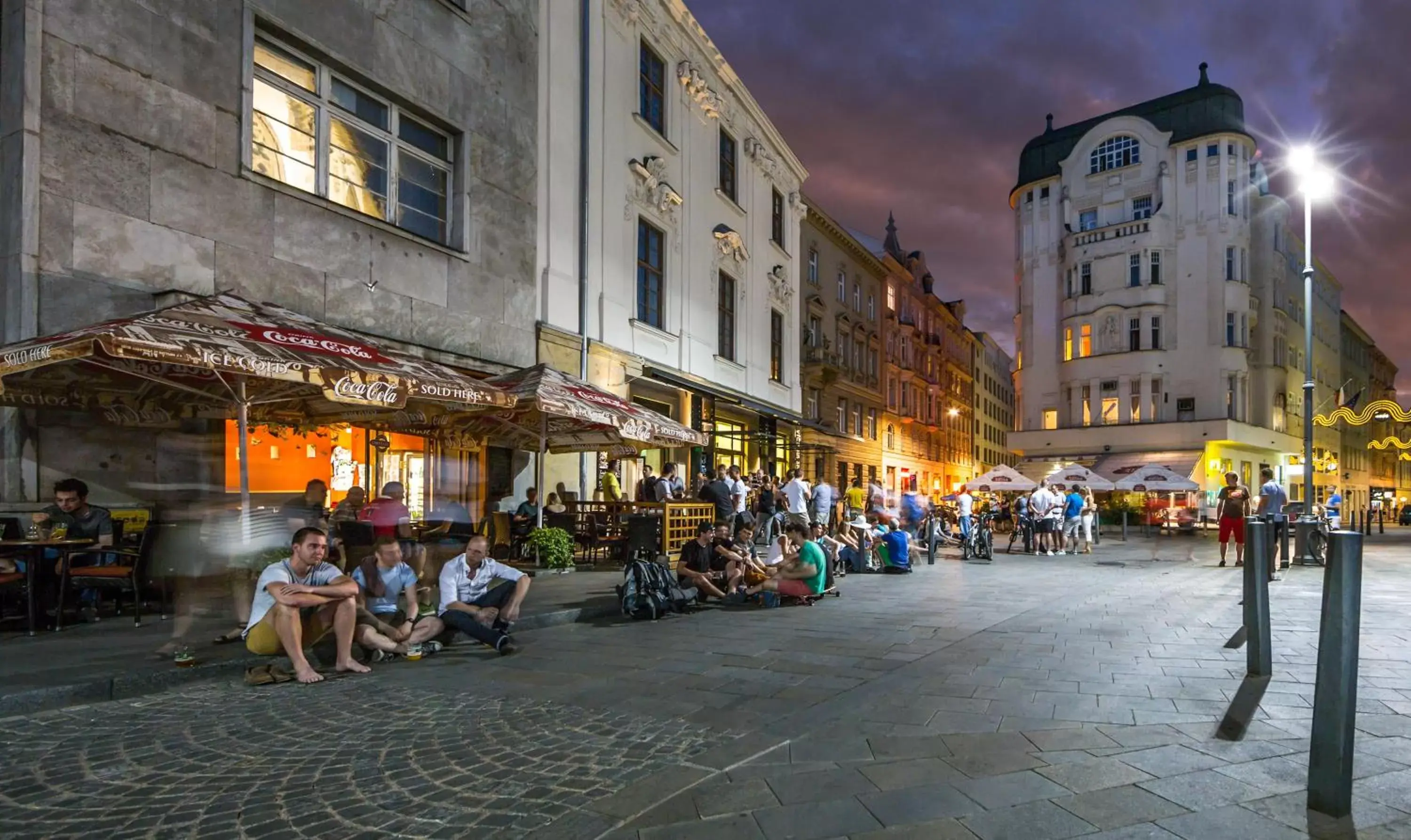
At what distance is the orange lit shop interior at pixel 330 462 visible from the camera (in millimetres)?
11805

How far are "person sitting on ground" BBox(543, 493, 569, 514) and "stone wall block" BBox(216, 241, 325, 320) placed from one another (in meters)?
5.27

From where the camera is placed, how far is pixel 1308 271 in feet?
52.7

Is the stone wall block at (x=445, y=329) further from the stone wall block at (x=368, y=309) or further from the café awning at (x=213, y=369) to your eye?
the café awning at (x=213, y=369)

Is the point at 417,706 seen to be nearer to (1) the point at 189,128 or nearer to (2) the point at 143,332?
(2) the point at 143,332

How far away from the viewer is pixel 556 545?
13.2 m

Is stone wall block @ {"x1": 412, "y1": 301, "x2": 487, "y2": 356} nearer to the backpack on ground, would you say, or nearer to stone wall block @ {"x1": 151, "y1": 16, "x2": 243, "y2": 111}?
stone wall block @ {"x1": 151, "y1": 16, "x2": 243, "y2": 111}

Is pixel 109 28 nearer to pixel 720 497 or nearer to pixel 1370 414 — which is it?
pixel 720 497

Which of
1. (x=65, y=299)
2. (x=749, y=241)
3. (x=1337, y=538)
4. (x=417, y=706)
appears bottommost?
(x=417, y=706)

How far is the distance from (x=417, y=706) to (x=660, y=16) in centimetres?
1868

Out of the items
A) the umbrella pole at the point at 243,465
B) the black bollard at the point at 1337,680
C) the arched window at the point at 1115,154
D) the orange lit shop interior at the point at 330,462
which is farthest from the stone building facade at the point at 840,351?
the black bollard at the point at 1337,680

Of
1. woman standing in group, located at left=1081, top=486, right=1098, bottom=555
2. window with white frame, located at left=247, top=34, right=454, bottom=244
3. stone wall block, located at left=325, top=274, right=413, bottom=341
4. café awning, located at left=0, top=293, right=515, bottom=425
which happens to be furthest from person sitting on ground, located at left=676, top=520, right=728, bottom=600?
woman standing in group, located at left=1081, top=486, right=1098, bottom=555

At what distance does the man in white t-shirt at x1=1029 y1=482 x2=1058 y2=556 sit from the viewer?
21.1m

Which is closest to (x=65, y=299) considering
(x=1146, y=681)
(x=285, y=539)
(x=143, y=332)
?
(x=143, y=332)

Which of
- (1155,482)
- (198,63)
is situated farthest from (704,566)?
(1155,482)
